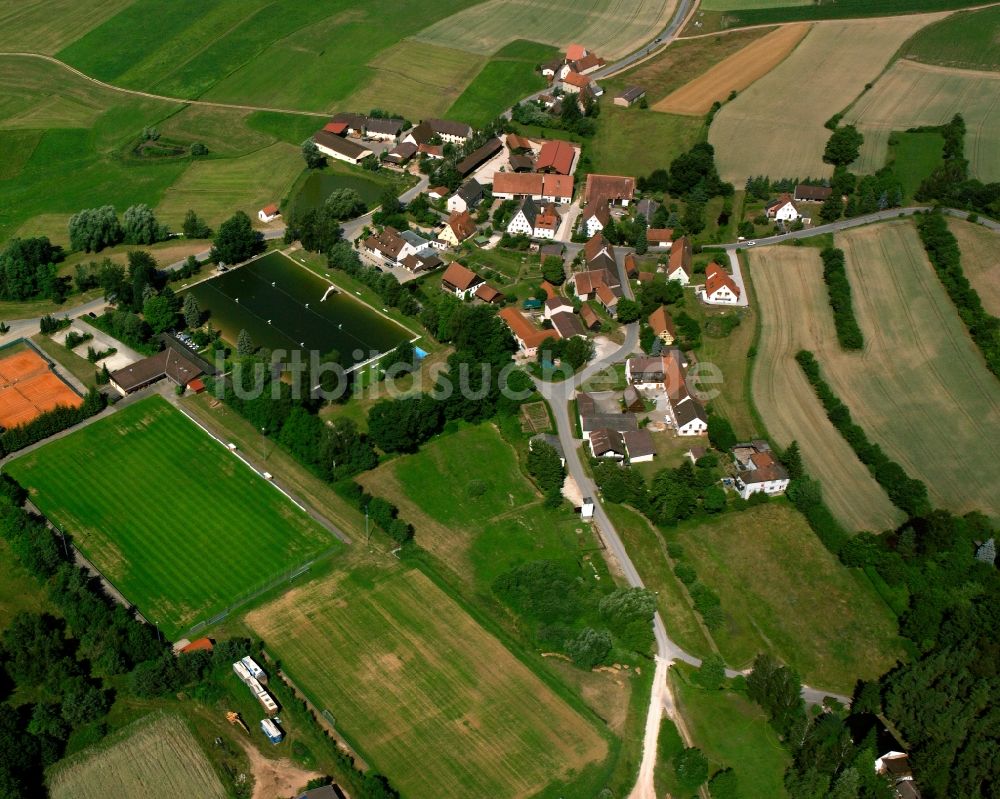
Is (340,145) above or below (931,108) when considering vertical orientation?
below

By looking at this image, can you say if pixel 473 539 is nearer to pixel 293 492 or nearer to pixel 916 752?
pixel 293 492

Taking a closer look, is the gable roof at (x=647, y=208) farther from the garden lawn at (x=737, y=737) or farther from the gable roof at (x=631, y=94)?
the garden lawn at (x=737, y=737)

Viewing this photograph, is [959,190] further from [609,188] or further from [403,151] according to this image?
[403,151]

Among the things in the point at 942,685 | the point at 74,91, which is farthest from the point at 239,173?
the point at 942,685

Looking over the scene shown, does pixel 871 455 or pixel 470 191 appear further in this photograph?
pixel 470 191

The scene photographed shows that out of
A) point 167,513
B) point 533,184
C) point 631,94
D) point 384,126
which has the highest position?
point 631,94

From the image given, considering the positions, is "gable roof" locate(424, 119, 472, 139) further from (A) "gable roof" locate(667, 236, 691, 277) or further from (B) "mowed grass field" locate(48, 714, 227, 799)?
(B) "mowed grass field" locate(48, 714, 227, 799)

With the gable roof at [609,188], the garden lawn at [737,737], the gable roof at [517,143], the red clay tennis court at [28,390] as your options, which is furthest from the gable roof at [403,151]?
the garden lawn at [737,737]

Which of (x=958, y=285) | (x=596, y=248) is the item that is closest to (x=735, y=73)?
(x=596, y=248)
